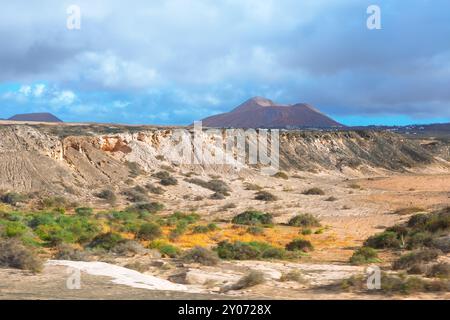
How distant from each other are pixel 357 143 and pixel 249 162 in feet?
79.4

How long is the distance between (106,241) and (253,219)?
11.0 m

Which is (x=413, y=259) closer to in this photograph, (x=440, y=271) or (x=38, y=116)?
(x=440, y=271)

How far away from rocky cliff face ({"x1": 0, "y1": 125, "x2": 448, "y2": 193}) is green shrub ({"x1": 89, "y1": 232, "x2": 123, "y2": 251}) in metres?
16.4

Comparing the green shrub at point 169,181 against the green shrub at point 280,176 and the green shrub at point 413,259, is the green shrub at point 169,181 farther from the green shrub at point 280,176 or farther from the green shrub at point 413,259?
the green shrub at point 413,259

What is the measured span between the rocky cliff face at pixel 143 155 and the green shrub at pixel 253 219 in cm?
1216

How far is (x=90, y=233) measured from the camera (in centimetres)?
1758

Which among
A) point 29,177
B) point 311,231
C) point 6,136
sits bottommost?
point 311,231

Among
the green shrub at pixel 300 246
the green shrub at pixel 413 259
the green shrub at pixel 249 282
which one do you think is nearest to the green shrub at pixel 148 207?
the green shrub at pixel 300 246

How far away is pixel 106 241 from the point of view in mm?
15148

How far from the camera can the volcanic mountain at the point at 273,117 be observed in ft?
558

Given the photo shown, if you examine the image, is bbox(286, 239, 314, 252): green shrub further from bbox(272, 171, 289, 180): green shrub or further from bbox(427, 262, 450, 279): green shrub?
bbox(272, 171, 289, 180): green shrub

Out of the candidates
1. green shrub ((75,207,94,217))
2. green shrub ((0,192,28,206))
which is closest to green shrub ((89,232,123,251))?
green shrub ((75,207,94,217))
